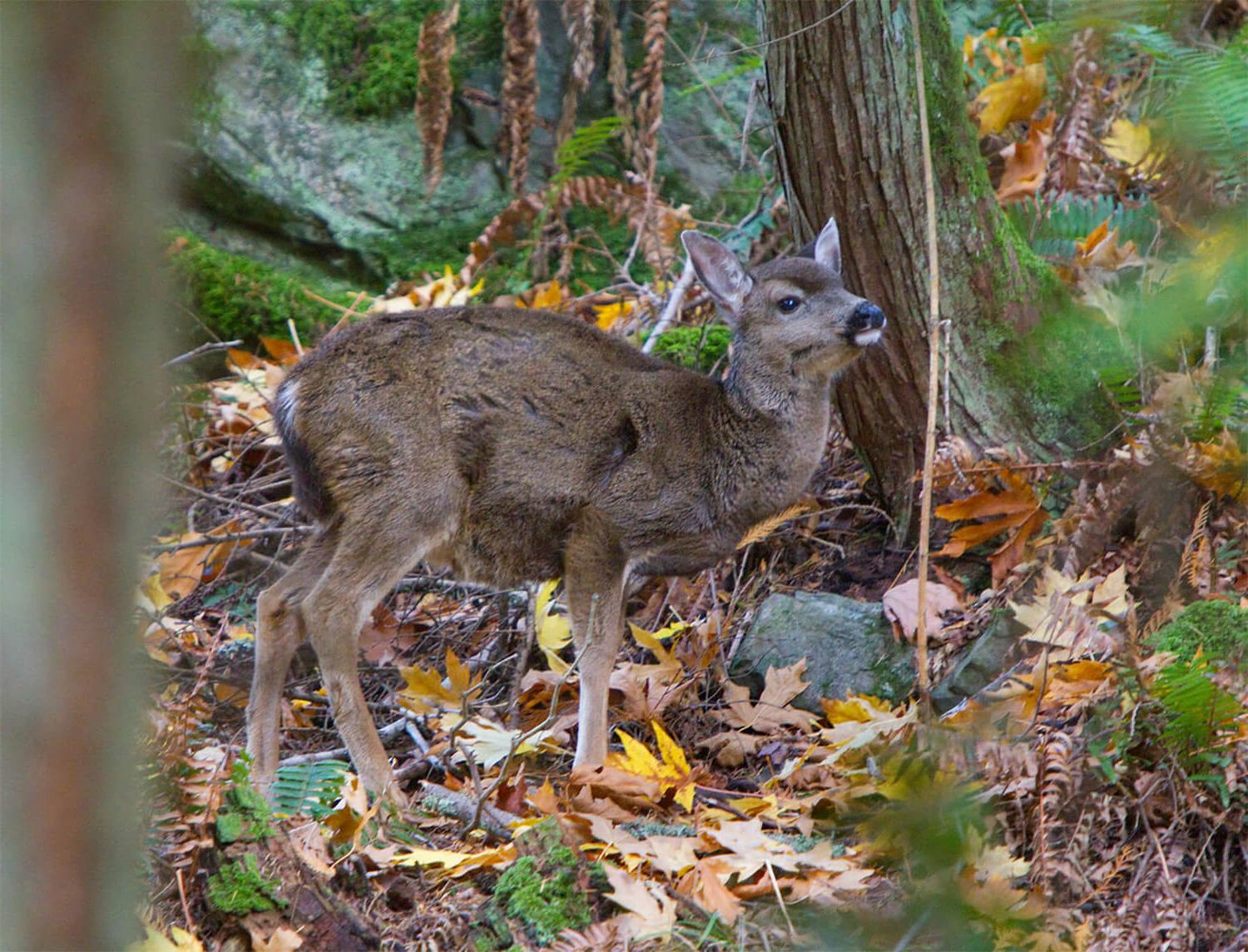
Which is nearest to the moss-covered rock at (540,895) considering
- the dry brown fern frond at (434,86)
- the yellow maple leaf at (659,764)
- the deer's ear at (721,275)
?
the yellow maple leaf at (659,764)

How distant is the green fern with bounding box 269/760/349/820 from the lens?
4500 mm

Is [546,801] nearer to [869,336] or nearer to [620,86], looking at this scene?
[869,336]

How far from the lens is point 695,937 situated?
11.9ft

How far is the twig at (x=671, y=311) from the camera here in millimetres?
7848

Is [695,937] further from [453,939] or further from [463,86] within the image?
[463,86]

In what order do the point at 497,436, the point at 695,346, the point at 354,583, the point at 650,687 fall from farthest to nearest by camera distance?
1. the point at 695,346
2. the point at 650,687
3. the point at 497,436
4. the point at 354,583

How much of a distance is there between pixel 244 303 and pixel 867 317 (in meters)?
4.91

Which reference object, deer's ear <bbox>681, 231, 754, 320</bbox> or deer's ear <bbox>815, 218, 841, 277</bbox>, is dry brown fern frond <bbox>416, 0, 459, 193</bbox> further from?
deer's ear <bbox>815, 218, 841, 277</bbox>

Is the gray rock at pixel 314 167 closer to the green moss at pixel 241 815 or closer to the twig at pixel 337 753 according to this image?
the twig at pixel 337 753

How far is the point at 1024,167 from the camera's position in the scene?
25.8ft

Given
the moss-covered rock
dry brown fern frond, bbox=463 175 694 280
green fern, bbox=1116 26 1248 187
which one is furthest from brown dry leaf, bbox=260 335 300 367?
green fern, bbox=1116 26 1248 187

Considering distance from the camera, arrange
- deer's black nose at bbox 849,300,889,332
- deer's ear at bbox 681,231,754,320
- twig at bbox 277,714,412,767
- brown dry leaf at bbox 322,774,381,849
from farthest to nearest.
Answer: deer's ear at bbox 681,231,754,320
deer's black nose at bbox 849,300,889,332
twig at bbox 277,714,412,767
brown dry leaf at bbox 322,774,381,849

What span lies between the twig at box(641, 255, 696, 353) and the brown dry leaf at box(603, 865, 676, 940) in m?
4.42

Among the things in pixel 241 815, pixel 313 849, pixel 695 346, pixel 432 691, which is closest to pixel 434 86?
pixel 695 346
